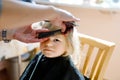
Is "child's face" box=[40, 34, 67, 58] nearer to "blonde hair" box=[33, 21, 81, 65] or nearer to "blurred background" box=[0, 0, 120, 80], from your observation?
"blonde hair" box=[33, 21, 81, 65]

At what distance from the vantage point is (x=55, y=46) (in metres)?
0.96

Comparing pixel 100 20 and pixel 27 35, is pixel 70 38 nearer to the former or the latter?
pixel 27 35

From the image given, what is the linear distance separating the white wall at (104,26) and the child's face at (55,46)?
0.88 m

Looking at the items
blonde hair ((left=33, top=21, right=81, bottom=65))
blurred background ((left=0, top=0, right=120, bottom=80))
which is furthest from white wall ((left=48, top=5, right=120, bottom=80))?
blonde hair ((left=33, top=21, right=81, bottom=65))

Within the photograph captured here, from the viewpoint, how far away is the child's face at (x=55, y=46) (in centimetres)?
94

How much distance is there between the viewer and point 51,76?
3.35 ft

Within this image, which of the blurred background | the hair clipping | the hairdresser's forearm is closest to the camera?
the hairdresser's forearm

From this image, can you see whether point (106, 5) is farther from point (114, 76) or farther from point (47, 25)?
point (47, 25)

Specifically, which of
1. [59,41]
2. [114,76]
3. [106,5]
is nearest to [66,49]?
[59,41]

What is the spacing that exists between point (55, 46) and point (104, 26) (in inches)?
36.3

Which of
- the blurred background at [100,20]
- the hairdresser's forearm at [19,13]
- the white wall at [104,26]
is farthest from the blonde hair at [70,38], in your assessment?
the white wall at [104,26]

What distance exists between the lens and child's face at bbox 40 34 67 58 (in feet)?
3.08

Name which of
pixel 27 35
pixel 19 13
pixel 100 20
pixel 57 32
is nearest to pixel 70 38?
pixel 57 32

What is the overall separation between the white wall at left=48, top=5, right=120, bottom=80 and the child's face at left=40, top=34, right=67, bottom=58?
88 centimetres
